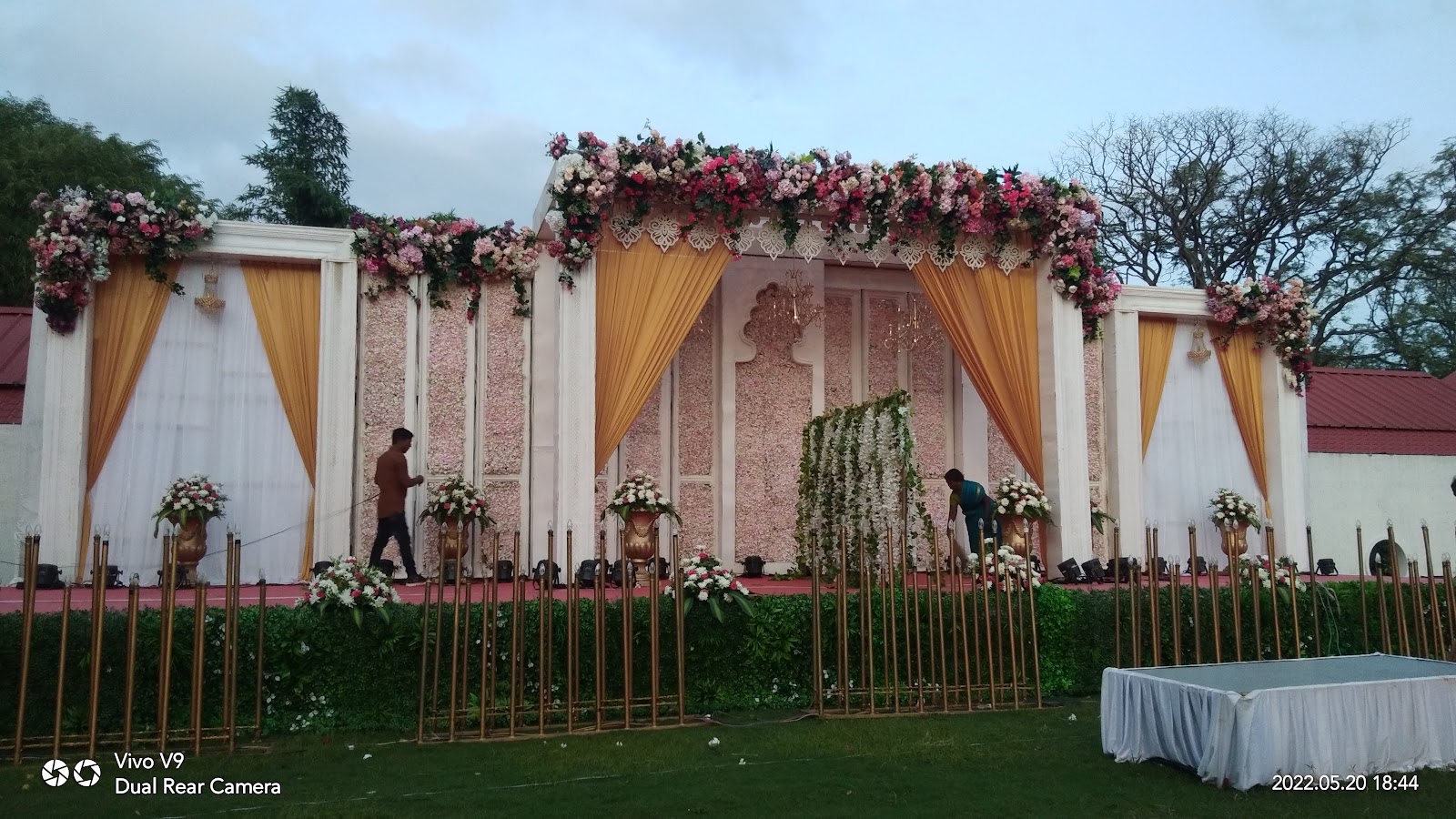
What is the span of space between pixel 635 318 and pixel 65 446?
4.62m

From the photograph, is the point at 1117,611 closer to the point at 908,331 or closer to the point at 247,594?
the point at 908,331

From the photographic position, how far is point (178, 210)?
8953 millimetres

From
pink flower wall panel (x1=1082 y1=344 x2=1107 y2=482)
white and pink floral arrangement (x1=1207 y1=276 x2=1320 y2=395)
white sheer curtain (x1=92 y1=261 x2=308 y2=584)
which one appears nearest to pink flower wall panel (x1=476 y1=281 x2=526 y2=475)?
white sheer curtain (x1=92 y1=261 x2=308 y2=584)

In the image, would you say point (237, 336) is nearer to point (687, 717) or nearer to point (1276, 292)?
point (687, 717)

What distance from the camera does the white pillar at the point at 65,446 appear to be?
28.5ft

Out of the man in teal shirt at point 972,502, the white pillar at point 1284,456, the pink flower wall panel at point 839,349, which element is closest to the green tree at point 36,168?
the pink flower wall panel at point 839,349

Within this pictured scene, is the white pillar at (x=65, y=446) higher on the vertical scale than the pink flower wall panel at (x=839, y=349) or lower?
lower

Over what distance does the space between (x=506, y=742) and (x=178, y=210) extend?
5843mm

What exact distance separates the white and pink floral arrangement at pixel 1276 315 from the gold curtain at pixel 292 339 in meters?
8.75

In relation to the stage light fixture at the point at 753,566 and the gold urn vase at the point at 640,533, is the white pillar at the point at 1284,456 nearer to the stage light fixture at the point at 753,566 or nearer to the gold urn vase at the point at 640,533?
the stage light fixture at the point at 753,566

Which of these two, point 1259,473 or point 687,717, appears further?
point 1259,473

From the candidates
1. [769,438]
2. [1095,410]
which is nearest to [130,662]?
[769,438]

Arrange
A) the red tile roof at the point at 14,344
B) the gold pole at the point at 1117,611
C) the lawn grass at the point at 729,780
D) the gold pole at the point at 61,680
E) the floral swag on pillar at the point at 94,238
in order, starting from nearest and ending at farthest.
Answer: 1. the lawn grass at the point at 729,780
2. the gold pole at the point at 61,680
3. the gold pole at the point at 1117,611
4. the floral swag on pillar at the point at 94,238
5. the red tile roof at the point at 14,344

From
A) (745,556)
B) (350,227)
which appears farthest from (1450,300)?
(350,227)
